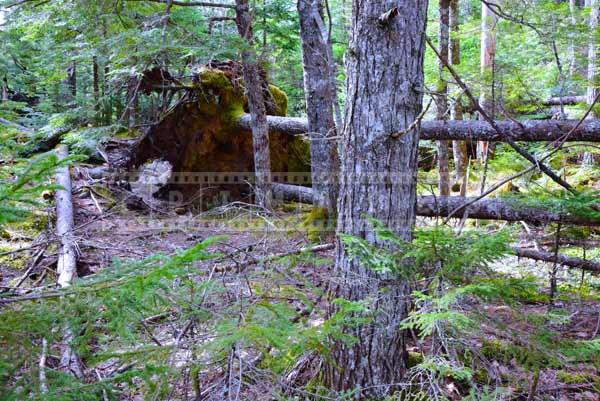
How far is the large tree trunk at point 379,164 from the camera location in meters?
2.68

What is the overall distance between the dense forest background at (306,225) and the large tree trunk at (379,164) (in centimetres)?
1

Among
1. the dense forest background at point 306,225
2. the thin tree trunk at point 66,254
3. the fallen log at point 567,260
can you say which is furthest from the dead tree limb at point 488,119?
the thin tree trunk at point 66,254

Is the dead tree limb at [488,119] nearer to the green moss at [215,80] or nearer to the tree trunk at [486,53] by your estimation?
the tree trunk at [486,53]

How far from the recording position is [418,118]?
103 inches

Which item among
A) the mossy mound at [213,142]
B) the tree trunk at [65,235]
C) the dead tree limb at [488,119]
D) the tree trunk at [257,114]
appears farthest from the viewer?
the mossy mound at [213,142]

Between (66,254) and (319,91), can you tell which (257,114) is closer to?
(319,91)

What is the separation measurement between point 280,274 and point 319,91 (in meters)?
3.11

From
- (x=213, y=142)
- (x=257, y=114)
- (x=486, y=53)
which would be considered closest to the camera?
(x=257, y=114)

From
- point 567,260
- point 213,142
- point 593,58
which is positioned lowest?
point 567,260

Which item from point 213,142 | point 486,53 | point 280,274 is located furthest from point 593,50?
point 213,142

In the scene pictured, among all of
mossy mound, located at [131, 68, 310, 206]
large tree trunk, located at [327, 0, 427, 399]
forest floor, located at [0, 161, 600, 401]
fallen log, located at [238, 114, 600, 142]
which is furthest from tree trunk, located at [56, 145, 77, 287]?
fallen log, located at [238, 114, 600, 142]

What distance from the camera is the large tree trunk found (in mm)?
2680

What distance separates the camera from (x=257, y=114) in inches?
283

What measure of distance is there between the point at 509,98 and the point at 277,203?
4.58m
